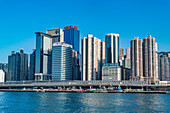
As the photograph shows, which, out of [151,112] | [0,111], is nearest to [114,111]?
[151,112]

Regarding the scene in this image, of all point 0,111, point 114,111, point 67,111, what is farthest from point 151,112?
point 0,111

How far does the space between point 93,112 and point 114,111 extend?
7.69 meters

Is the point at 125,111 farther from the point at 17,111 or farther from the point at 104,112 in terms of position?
the point at 17,111

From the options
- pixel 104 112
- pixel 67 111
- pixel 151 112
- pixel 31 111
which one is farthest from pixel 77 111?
pixel 151 112

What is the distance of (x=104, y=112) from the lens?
310 ft

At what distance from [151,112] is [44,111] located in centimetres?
3690

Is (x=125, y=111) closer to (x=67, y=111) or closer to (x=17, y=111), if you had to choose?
(x=67, y=111)

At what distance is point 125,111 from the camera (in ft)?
318

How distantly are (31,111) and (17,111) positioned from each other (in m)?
5.08

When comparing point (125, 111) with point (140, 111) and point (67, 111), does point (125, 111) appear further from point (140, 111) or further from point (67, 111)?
point (67, 111)

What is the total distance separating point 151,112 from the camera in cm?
9369

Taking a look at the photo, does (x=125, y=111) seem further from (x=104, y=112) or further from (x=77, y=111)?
(x=77, y=111)

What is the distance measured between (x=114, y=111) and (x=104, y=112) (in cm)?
435

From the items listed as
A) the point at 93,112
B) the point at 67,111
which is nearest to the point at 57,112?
the point at 67,111
